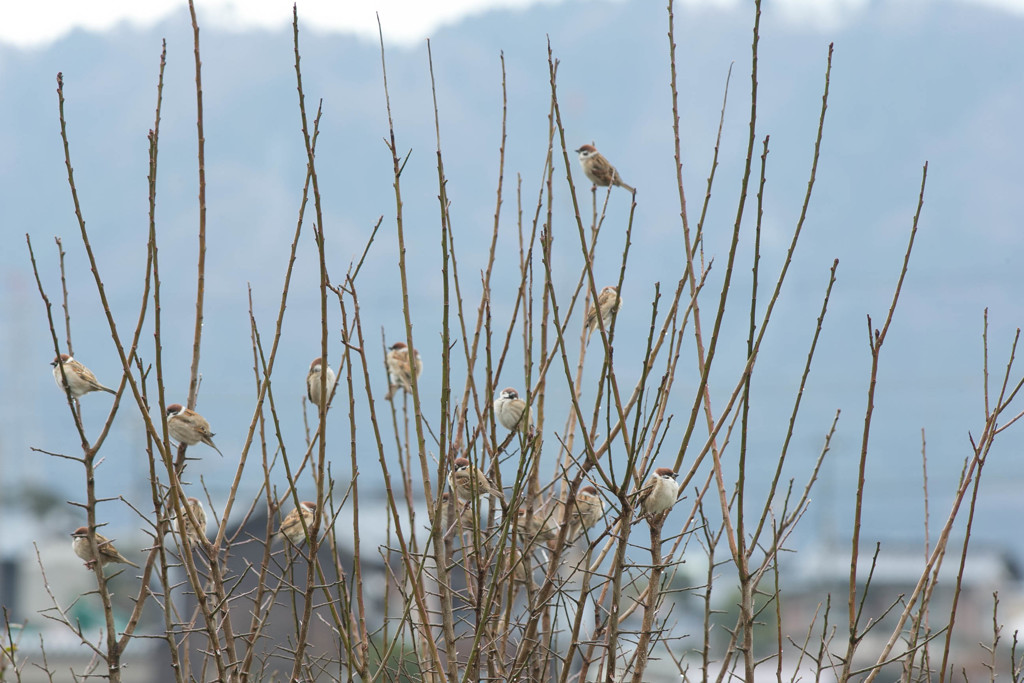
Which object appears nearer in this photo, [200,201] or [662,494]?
[200,201]

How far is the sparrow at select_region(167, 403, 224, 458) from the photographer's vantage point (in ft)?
14.9

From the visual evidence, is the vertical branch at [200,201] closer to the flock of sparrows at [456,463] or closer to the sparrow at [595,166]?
the flock of sparrows at [456,463]

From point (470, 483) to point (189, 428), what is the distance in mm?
2660

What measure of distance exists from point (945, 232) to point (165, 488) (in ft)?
658

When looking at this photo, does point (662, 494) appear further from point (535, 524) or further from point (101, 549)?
point (101, 549)

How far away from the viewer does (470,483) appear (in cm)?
248

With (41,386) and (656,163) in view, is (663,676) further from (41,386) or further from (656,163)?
(656,163)

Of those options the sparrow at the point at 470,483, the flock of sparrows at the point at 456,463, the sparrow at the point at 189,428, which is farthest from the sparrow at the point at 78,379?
the sparrow at the point at 470,483

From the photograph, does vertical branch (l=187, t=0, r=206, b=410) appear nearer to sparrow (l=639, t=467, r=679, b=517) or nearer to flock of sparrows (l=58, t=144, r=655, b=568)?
flock of sparrows (l=58, t=144, r=655, b=568)

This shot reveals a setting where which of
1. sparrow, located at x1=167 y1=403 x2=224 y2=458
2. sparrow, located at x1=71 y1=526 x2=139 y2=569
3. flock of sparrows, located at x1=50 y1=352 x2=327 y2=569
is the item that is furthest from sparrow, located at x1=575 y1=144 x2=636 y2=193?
sparrow, located at x1=71 y1=526 x2=139 y2=569

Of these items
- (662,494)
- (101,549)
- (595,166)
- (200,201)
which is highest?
(595,166)

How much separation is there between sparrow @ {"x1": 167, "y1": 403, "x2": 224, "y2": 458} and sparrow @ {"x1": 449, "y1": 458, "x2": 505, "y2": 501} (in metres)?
1.20

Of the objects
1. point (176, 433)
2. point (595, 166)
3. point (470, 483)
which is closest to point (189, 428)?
point (176, 433)

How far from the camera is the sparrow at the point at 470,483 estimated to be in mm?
2395
